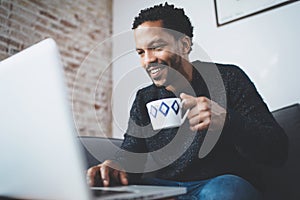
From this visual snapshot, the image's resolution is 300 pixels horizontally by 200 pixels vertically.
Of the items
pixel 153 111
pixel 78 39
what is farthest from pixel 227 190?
pixel 78 39

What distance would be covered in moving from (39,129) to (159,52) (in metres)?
0.82

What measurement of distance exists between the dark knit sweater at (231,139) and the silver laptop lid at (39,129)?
1.95 ft

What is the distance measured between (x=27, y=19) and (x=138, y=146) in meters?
1.24

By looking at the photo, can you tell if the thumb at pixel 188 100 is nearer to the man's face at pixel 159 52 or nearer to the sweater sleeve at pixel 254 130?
the sweater sleeve at pixel 254 130

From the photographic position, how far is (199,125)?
0.84m

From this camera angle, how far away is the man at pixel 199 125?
0.90 meters

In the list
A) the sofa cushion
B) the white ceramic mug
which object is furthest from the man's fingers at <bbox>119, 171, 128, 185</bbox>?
the sofa cushion

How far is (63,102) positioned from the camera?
483 mm

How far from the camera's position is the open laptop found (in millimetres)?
478

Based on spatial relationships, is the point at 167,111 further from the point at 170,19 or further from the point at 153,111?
the point at 170,19

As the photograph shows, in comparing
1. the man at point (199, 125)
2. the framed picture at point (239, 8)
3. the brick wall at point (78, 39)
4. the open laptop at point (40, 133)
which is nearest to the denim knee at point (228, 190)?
the man at point (199, 125)

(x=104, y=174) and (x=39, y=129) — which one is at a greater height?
(x=39, y=129)

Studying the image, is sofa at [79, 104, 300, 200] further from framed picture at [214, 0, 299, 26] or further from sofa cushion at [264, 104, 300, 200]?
framed picture at [214, 0, 299, 26]

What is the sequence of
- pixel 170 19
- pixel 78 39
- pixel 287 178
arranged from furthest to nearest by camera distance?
1. pixel 78 39
2. pixel 170 19
3. pixel 287 178
